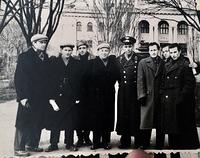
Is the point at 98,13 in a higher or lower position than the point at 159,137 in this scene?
higher

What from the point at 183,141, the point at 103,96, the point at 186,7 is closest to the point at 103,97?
the point at 103,96

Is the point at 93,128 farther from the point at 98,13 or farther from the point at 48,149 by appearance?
the point at 98,13

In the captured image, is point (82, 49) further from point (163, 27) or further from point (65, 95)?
point (163, 27)

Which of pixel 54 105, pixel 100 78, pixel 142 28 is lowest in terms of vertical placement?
pixel 54 105

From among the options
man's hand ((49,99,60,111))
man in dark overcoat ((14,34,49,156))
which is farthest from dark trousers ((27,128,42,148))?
man's hand ((49,99,60,111))

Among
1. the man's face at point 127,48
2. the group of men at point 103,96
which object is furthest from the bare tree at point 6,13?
the man's face at point 127,48

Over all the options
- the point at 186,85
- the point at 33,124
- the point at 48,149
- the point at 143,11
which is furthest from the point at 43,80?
the point at 186,85

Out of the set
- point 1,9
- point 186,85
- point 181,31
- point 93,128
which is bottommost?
point 93,128
